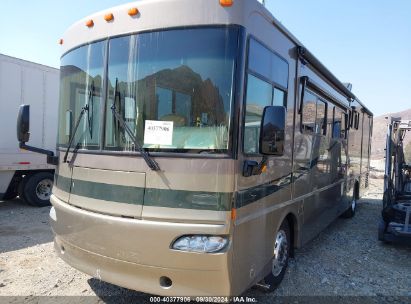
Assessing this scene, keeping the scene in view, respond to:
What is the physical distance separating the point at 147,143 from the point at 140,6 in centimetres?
121

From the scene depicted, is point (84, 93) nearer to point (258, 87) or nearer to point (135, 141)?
point (135, 141)

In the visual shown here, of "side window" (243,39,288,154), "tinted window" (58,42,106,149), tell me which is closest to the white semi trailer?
"tinted window" (58,42,106,149)

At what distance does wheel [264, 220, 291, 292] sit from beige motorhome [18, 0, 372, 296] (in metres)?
0.25

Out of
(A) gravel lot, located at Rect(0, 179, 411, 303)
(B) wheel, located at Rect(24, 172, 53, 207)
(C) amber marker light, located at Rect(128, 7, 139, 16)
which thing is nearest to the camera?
(C) amber marker light, located at Rect(128, 7, 139, 16)

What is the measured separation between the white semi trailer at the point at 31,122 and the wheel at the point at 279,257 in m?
6.01

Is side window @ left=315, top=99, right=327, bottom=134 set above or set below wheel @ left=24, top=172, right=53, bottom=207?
above

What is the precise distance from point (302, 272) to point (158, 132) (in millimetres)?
2778

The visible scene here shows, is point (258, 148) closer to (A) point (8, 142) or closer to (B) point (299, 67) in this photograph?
(B) point (299, 67)

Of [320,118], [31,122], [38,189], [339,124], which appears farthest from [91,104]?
[38,189]

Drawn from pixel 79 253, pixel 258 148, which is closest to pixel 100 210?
pixel 79 253

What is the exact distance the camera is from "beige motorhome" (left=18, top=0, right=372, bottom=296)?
2.88 meters

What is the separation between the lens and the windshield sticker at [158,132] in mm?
3008

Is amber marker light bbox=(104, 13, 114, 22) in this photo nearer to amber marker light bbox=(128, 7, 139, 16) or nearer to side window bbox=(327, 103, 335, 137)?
amber marker light bbox=(128, 7, 139, 16)

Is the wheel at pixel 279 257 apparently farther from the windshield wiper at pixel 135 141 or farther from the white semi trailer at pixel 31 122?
the white semi trailer at pixel 31 122
